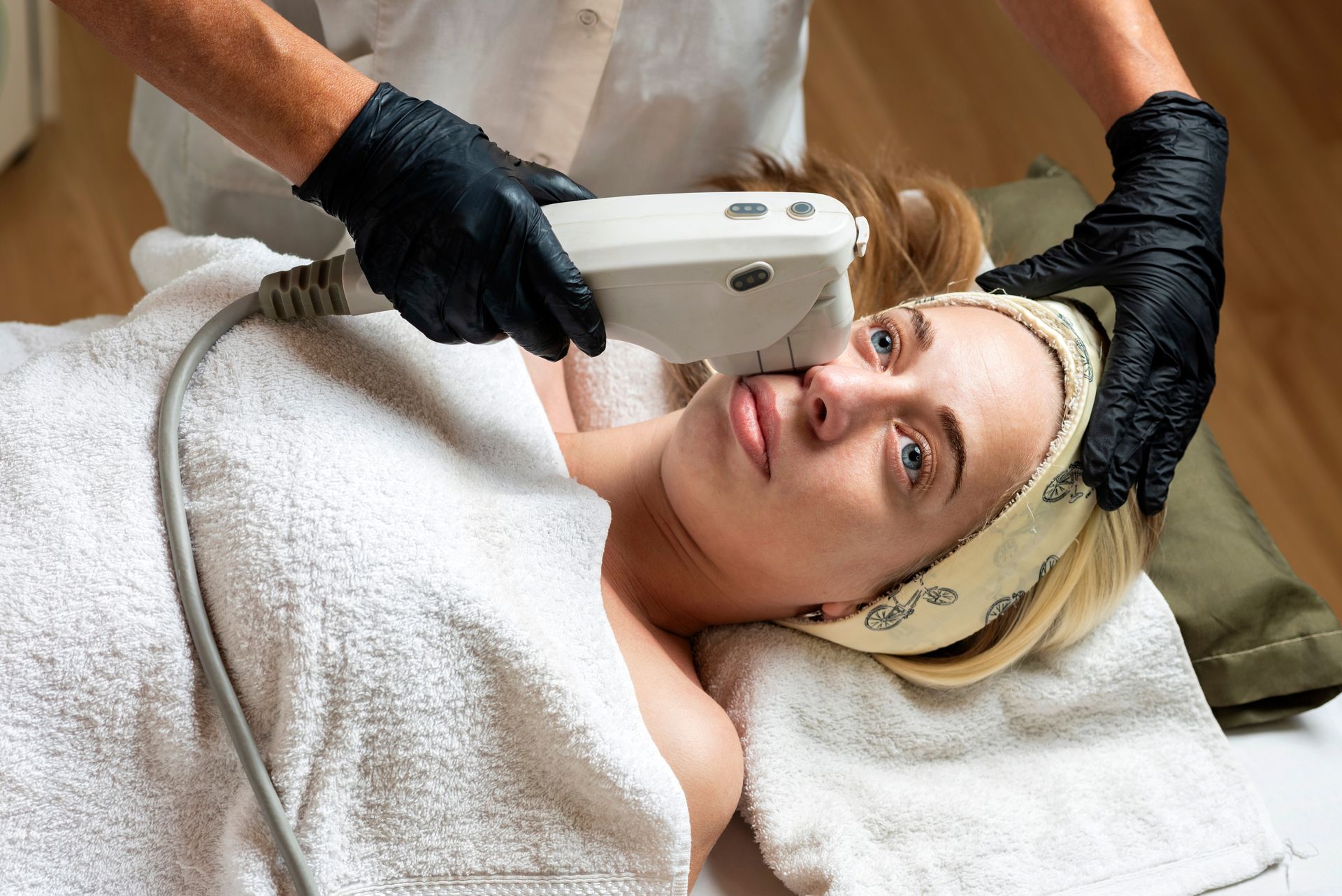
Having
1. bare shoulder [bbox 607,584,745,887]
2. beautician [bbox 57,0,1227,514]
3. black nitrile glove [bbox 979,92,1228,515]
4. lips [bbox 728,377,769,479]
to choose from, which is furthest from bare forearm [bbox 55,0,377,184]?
black nitrile glove [bbox 979,92,1228,515]

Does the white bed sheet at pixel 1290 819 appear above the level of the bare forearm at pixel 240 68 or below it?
below

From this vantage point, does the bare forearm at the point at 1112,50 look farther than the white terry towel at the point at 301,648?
Yes

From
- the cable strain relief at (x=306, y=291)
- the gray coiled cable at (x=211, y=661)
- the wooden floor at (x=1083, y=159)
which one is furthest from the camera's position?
the wooden floor at (x=1083, y=159)

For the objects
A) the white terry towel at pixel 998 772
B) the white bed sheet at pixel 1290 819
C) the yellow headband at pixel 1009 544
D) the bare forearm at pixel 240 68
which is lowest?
the white bed sheet at pixel 1290 819

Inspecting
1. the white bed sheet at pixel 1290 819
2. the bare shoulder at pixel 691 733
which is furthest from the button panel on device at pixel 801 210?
the white bed sheet at pixel 1290 819

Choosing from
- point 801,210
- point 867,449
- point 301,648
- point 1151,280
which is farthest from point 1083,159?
point 301,648

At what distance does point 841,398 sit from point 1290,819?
0.82 m

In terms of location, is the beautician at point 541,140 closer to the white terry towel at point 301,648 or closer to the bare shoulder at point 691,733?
the white terry towel at point 301,648

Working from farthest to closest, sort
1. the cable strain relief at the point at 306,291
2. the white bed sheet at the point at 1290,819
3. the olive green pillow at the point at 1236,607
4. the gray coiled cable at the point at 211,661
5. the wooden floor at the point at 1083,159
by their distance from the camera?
1. the wooden floor at the point at 1083,159
2. the olive green pillow at the point at 1236,607
3. the white bed sheet at the point at 1290,819
4. the cable strain relief at the point at 306,291
5. the gray coiled cable at the point at 211,661

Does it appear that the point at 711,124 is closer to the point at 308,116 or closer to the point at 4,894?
the point at 308,116

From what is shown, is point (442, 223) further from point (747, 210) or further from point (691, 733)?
point (691, 733)

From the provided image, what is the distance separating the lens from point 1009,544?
3.79ft

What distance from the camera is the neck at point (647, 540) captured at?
1.22 meters

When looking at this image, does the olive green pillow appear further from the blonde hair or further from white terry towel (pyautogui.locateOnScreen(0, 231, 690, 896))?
white terry towel (pyautogui.locateOnScreen(0, 231, 690, 896))
